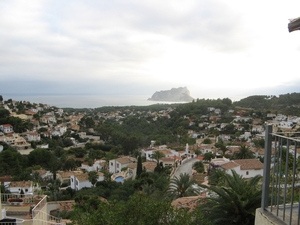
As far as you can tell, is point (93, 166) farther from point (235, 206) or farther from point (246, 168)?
point (235, 206)

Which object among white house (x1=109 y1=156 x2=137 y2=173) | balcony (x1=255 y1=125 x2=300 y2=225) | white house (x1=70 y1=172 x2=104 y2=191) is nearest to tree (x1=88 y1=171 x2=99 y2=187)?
white house (x1=70 y1=172 x2=104 y2=191)

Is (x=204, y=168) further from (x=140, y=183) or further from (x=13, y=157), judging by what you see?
(x=13, y=157)

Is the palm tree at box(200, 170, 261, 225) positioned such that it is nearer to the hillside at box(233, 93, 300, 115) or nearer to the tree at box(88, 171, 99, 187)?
the tree at box(88, 171, 99, 187)

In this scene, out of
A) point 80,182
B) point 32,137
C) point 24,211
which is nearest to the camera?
point 24,211

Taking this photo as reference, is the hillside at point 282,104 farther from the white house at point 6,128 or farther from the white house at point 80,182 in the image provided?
the white house at point 6,128

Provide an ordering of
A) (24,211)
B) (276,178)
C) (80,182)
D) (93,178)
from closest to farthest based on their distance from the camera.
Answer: (276,178), (24,211), (93,178), (80,182)

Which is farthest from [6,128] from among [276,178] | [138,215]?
[276,178]

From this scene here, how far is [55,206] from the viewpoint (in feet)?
55.6

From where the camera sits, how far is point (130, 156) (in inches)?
1916

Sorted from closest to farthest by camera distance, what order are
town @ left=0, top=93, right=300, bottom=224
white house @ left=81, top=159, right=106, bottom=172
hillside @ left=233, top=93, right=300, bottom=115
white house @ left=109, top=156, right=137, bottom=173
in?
town @ left=0, top=93, right=300, bottom=224, white house @ left=109, top=156, right=137, bottom=173, white house @ left=81, top=159, right=106, bottom=172, hillside @ left=233, top=93, right=300, bottom=115

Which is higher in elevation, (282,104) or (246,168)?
(282,104)

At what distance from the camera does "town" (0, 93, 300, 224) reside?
632 inches

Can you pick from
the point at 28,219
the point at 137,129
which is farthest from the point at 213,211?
the point at 137,129

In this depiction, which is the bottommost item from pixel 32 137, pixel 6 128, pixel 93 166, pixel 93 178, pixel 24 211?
pixel 93 166
